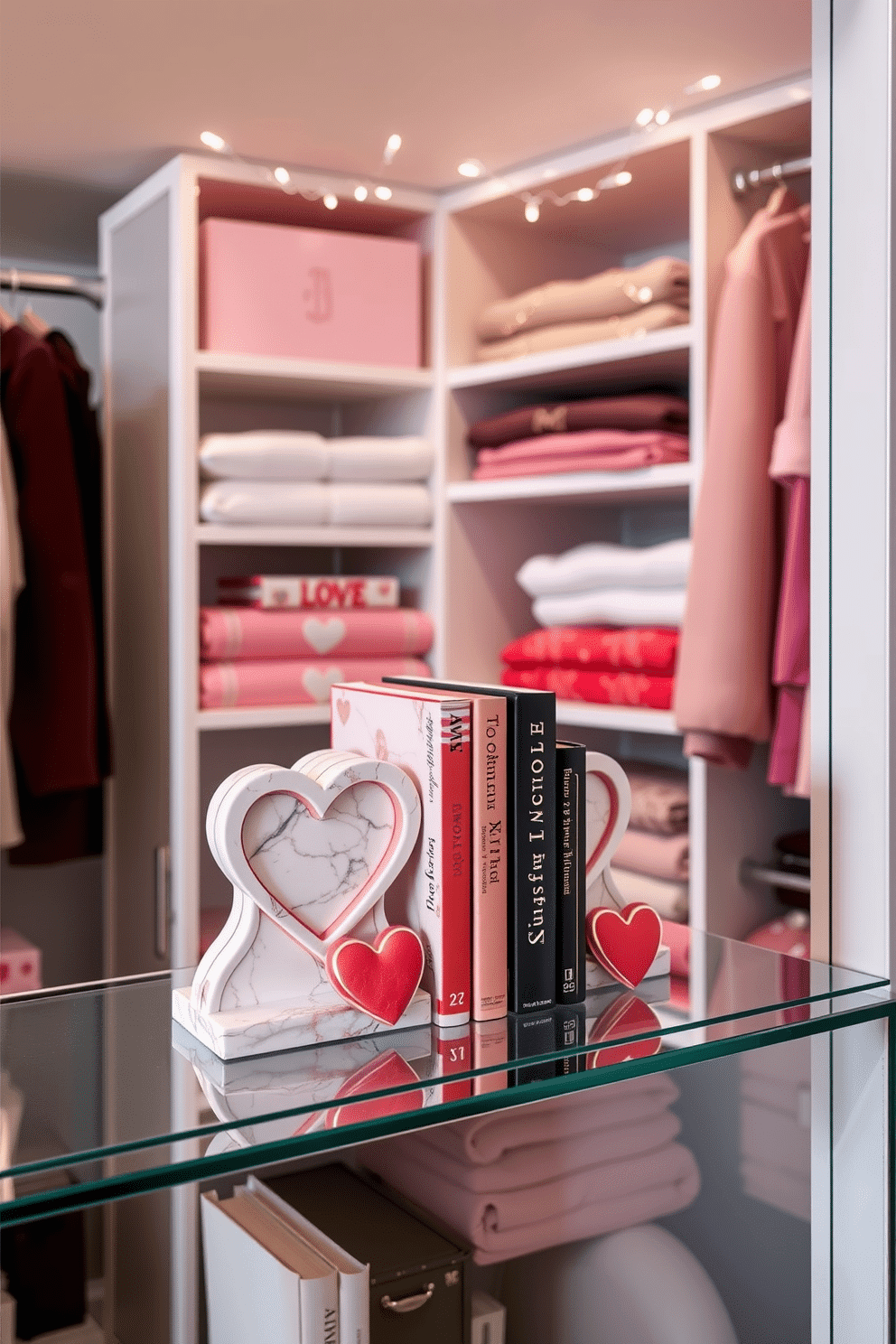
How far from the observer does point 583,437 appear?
179cm

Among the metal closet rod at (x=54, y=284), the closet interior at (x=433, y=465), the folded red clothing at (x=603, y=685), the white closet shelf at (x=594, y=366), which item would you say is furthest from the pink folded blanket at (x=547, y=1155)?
the metal closet rod at (x=54, y=284)

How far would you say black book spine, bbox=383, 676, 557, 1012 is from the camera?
0.69 meters

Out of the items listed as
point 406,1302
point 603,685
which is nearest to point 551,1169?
point 406,1302

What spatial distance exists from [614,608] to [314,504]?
0.46 meters

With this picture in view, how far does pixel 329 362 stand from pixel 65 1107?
1.43m

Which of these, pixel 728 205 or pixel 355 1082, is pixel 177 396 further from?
pixel 355 1082

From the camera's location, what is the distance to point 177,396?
5.73 ft

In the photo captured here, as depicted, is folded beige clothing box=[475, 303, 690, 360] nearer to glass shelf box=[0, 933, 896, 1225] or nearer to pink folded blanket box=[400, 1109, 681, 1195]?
pink folded blanket box=[400, 1109, 681, 1195]

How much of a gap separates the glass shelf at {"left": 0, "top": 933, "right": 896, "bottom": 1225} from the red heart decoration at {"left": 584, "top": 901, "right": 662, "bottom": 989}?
0.01 meters

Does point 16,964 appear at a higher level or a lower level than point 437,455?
lower

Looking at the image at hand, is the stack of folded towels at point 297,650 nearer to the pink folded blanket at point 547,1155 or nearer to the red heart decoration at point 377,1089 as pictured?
the pink folded blanket at point 547,1155

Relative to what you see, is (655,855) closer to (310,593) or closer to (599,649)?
(599,649)

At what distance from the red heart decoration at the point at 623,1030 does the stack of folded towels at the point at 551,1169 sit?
162 mm

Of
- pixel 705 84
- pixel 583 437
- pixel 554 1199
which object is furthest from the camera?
pixel 583 437
